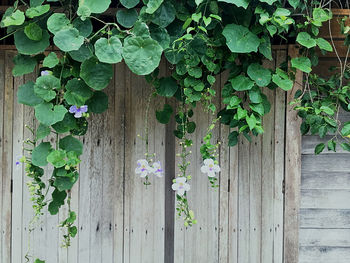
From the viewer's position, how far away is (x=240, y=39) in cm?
180

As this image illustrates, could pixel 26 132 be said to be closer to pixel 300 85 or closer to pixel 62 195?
pixel 62 195

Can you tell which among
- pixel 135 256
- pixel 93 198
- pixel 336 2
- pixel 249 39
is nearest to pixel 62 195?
pixel 93 198

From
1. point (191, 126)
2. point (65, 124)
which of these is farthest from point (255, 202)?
point (65, 124)

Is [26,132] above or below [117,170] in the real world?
above

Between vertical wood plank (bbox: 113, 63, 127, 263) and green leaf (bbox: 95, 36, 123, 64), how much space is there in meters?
0.68

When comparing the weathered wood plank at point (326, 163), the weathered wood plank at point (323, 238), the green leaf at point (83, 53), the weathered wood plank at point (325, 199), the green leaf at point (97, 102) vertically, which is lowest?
the weathered wood plank at point (323, 238)

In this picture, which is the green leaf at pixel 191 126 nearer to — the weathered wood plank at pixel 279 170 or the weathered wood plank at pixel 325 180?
the weathered wood plank at pixel 279 170

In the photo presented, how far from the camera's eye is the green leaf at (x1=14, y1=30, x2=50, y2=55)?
1.78m

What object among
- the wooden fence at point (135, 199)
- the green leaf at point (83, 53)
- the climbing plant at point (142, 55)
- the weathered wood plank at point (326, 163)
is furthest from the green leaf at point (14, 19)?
the weathered wood plank at point (326, 163)

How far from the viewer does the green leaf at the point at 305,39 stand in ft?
6.09

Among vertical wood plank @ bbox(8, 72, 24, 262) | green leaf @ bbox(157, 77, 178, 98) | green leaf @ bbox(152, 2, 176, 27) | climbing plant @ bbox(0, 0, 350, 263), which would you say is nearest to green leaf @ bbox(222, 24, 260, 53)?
climbing plant @ bbox(0, 0, 350, 263)

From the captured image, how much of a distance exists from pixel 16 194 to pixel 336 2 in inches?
81.8

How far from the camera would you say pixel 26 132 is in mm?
2330

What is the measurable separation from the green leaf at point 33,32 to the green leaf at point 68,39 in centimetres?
17
